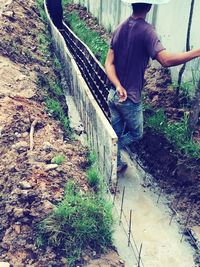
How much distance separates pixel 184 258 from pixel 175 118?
2098 millimetres

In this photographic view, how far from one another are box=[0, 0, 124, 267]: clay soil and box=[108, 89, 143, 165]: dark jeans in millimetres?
575

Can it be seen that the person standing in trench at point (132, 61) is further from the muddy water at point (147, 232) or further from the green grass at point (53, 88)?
the green grass at point (53, 88)

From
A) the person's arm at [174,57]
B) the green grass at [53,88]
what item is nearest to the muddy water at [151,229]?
the green grass at [53,88]

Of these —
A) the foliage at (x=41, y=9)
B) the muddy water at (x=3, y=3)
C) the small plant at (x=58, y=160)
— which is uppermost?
the muddy water at (x=3, y=3)

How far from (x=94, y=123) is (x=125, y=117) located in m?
0.82

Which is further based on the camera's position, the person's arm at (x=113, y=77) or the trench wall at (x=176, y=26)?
the trench wall at (x=176, y=26)

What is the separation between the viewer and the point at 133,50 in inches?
149

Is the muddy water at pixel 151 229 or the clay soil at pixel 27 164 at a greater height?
the clay soil at pixel 27 164

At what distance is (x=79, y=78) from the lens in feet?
19.4

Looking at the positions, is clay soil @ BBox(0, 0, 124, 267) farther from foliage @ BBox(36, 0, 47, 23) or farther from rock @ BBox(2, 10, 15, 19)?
foliage @ BBox(36, 0, 47, 23)

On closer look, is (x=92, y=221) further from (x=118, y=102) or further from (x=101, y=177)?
(x=118, y=102)

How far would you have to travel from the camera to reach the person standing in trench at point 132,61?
11.6 ft

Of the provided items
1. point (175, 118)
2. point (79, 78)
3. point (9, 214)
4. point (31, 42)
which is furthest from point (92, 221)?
point (31, 42)

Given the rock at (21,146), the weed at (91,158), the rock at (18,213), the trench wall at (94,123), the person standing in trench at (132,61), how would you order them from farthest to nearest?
the weed at (91,158) → the trench wall at (94,123) → the rock at (21,146) → the person standing in trench at (132,61) → the rock at (18,213)
